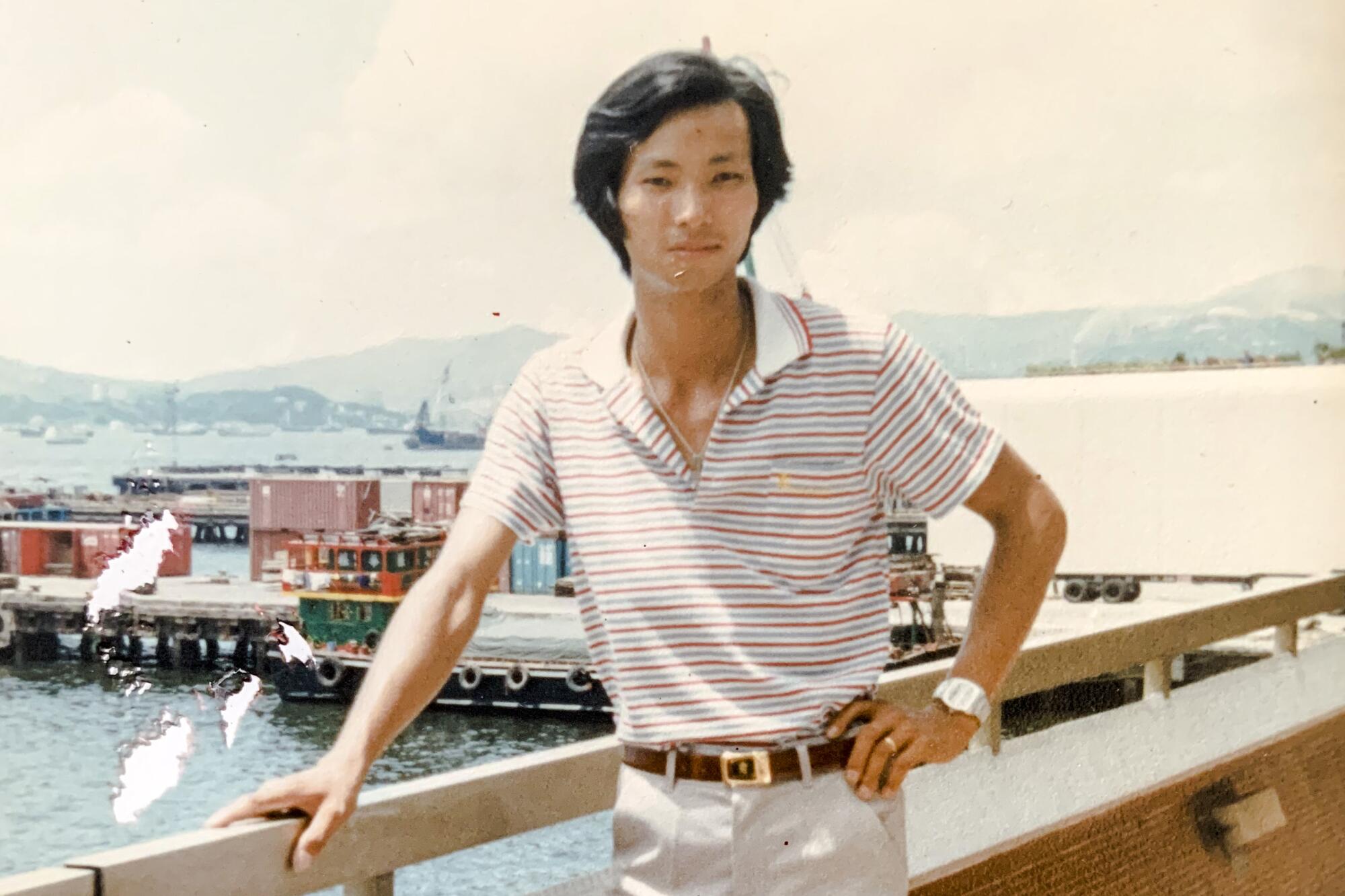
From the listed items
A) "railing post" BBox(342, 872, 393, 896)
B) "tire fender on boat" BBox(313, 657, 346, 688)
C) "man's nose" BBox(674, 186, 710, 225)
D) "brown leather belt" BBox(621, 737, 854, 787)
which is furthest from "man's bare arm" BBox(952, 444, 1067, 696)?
"tire fender on boat" BBox(313, 657, 346, 688)

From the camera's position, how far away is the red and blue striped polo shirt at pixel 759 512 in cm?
133

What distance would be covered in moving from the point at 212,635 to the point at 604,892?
58 centimetres

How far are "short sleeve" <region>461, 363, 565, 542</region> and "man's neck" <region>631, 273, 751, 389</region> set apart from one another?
0.13 metres

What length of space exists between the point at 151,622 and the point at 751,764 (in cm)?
106

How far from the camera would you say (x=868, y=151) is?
2.08 meters

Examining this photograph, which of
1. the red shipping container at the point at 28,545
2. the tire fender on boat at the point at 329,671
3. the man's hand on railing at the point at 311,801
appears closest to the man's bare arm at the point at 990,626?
the man's hand on railing at the point at 311,801

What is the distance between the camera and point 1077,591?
2.44 metres

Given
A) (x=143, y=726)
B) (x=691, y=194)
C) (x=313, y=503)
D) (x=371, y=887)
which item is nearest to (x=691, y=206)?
(x=691, y=194)

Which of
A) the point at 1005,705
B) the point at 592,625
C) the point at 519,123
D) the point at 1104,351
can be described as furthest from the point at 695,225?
the point at 1005,705

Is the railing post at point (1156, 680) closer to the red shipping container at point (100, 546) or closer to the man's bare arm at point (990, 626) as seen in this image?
the man's bare arm at point (990, 626)

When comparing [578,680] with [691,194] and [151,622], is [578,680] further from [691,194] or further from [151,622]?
[691,194]

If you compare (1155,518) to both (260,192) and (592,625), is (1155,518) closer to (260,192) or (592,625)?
(592,625)

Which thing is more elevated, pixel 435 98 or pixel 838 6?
pixel 838 6

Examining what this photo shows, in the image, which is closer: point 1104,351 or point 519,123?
point 519,123
